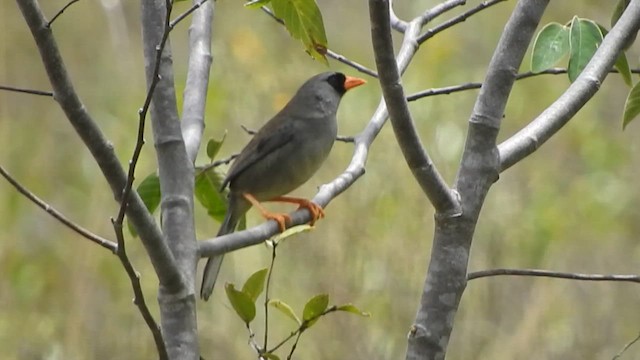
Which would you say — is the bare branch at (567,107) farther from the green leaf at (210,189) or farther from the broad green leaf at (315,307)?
the green leaf at (210,189)

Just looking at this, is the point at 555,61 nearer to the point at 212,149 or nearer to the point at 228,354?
the point at 212,149

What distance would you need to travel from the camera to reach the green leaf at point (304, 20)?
1945 millimetres

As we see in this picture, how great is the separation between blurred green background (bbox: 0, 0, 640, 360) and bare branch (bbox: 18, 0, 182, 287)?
142 inches

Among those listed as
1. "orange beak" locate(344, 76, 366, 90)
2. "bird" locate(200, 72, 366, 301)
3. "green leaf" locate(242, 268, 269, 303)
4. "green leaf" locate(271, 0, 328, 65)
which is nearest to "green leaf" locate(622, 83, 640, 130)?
"green leaf" locate(271, 0, 328, 65)

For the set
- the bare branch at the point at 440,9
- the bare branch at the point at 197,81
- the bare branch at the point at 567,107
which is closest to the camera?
the bare branch at the point at 567,107

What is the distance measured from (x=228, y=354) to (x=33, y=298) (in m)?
1.30

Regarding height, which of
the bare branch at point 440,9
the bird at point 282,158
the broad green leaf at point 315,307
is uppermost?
the bird at point 282,158

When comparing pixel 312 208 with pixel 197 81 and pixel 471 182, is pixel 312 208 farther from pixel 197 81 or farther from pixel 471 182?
pixel 471 182

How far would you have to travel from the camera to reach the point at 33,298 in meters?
5.85

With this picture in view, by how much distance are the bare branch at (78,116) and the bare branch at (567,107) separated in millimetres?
754

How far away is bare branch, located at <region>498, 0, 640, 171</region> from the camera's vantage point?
206cm

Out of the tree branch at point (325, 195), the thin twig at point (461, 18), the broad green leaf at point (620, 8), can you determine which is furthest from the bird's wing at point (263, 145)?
the broad green leaf at point (620, 8)

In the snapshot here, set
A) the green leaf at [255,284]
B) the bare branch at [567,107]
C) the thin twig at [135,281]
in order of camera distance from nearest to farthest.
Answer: the thin twig at [135,281] < the bare branch at [567,107] < the green leaf at [255,284]

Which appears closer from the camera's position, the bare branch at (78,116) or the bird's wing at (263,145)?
the bare branch at (78,116)
